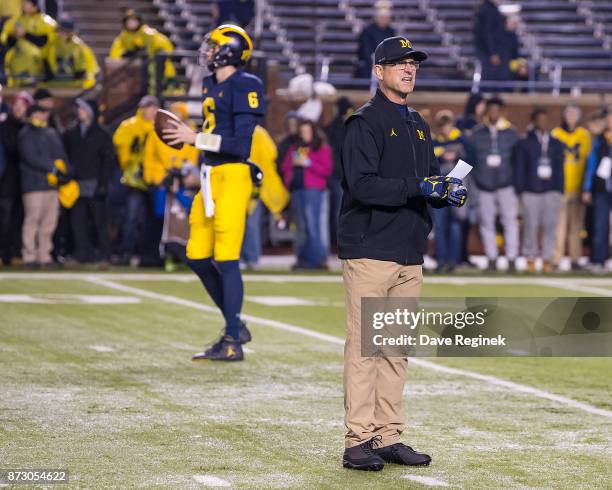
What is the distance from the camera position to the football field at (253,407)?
22.8 feet

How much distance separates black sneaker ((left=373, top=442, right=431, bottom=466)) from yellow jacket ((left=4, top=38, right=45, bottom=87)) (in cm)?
1526

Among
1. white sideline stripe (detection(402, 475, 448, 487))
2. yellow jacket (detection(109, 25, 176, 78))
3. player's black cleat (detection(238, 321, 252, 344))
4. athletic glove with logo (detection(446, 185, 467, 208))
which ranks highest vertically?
yellow jacket (detection(109, 25, 176, 78))

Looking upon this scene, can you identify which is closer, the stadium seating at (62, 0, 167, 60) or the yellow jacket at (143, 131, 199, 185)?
the yellow jacket at (143, 131, 199, 185)

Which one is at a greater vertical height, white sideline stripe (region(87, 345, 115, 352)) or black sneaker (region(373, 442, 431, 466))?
black sneaker (region(373, 442, 431, 466))

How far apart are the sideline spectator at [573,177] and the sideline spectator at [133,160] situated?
5060 mm

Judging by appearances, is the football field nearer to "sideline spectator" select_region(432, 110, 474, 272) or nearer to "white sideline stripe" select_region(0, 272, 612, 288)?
"white sideline stripe" select_region(0, 272, 612, 288)

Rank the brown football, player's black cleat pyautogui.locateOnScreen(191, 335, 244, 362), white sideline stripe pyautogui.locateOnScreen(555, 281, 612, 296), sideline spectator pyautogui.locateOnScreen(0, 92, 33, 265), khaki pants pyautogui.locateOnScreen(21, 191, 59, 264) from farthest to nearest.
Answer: sideline spectator pyautogui.locateOnScreen(0, 92, 33, 265), khaki pants pyautogui.locateOnScreen(21, 191, 59, 264), white sideline stripe pyautogui.locateOnScreen(555, 281, 612, 296), player's black cleat pyautogui.locateOnScreen(191, 335, 244, 362), the brown football

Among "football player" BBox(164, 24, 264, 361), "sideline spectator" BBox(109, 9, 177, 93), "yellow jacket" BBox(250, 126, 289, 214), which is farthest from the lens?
"sideline spectator" BBox(109, 9, 177, 93)

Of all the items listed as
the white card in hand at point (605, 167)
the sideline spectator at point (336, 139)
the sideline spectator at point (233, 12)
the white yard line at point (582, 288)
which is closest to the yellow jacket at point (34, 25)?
the sideline spectator at point (233, 12)

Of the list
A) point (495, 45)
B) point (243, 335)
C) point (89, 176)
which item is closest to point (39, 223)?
point (89, 176)

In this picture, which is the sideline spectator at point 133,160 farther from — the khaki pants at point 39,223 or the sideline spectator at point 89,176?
the khaki pants at point 39,223

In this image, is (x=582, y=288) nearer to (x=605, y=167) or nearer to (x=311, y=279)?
(x=605, y=167)

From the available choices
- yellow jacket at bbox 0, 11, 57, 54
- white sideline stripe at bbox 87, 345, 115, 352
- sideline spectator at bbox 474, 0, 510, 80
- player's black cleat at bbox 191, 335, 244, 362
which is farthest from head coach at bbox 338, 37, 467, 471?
sideline spectator at bbox 474, 0, 510, 80

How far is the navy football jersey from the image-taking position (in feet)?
34.2
